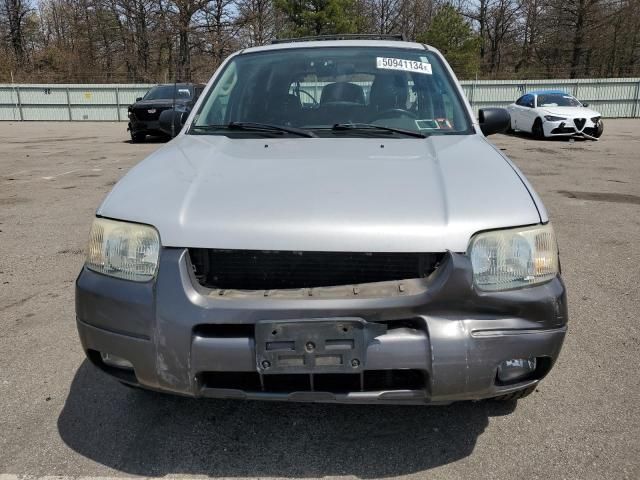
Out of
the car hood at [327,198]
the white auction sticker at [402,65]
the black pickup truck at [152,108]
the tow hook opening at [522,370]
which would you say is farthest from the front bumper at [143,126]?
the tow hook opening at [522,370]

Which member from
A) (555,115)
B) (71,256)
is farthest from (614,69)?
(71,256)

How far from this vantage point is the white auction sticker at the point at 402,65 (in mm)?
3379

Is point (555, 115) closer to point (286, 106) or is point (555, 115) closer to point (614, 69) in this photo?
point (286, 106)

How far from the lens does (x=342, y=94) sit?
10.7 ft

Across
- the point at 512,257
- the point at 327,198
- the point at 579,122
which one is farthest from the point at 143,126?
the point at 512,257

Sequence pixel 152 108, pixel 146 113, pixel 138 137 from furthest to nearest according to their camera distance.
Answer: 1. pixel 138 137
2. pixel 146 113
3. pixel 152 108

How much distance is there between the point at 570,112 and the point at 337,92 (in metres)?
14.4

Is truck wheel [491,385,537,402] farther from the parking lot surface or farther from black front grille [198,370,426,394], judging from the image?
black front grille [198,370,426,394]

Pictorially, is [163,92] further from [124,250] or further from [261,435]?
[261,435]

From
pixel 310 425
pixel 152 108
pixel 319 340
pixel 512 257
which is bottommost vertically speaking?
pixel 310 425

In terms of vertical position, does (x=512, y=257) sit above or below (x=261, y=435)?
above

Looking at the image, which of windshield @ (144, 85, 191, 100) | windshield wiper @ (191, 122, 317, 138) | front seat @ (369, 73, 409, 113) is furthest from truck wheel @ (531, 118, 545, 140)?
windshield wiper @ (191, 122, 317, 138)

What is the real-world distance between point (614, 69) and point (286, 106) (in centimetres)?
4688

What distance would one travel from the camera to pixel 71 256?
16.3 ft
